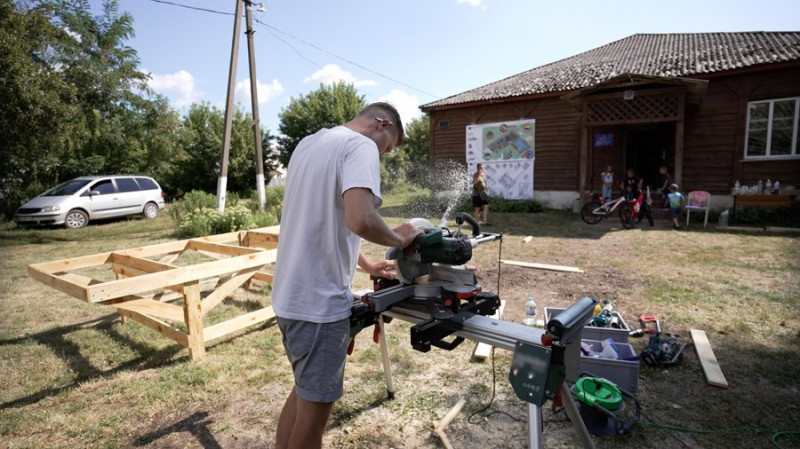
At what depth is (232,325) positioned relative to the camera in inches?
168

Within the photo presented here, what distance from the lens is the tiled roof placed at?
12523 mm

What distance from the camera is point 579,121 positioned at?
14945 mm

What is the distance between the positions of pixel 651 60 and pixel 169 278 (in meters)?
17.0

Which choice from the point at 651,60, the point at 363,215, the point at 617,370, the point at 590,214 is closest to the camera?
the point at 363,215

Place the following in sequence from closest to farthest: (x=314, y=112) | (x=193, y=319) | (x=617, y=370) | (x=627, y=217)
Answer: (x=617, y=370) → (x=193, y=319) → (x=627, y=217) → (x=314, y=112)

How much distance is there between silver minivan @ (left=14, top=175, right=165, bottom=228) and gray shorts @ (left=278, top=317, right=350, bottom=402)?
52.1 feet

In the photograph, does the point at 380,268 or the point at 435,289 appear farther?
the point at 380,268

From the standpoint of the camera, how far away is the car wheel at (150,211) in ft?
52.3

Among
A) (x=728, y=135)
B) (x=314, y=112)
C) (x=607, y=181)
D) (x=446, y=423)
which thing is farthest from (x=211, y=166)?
(x=446, y=423)

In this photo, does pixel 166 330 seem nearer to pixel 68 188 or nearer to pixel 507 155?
pixel 68 188

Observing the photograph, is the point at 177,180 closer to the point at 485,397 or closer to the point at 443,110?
the point at 443,110

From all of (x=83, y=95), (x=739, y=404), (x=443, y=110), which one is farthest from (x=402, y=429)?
(x=83, y=95)

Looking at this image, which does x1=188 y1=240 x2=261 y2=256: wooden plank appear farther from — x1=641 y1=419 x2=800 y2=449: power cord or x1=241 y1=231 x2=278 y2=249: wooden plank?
x1=641 y1=419 x2=800 y2=449: power cord

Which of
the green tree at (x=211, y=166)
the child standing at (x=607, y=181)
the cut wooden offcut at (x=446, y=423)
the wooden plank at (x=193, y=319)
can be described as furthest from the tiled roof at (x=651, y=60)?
the green tree at (x=211, y=166)
